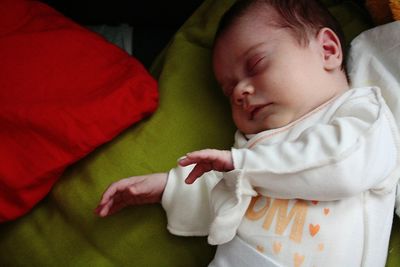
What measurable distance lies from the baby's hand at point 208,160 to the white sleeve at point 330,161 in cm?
2

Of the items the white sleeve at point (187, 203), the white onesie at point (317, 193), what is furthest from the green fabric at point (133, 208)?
the white onesie at point (317, 193)

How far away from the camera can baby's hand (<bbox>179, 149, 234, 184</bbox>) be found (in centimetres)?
80

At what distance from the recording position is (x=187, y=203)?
0.95 metres

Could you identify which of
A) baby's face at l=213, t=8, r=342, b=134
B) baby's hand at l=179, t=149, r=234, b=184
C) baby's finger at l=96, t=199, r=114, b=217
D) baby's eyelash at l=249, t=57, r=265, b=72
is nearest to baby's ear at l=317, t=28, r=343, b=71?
baby's face at l=213, t=8, r=342, b=134

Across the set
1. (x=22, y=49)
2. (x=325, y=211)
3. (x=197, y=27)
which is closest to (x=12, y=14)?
(x=22, y=49)

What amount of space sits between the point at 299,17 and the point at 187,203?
1.46 ft

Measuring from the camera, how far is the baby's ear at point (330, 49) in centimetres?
97

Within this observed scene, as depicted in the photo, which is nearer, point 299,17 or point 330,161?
point 330,161

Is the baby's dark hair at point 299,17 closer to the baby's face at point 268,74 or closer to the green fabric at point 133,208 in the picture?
the baby's face at point 268,74

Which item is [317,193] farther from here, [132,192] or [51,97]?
[51,97]

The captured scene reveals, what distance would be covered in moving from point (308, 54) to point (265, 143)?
7.9 inches

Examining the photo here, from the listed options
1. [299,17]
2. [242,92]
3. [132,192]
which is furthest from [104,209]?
[299,17]

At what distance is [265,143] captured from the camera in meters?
0.92

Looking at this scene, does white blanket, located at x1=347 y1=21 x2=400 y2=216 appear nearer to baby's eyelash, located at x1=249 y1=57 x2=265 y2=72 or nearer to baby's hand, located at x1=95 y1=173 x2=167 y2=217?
baby's eyelash, located at x1=249 y1=57 x2=265 y2=72
